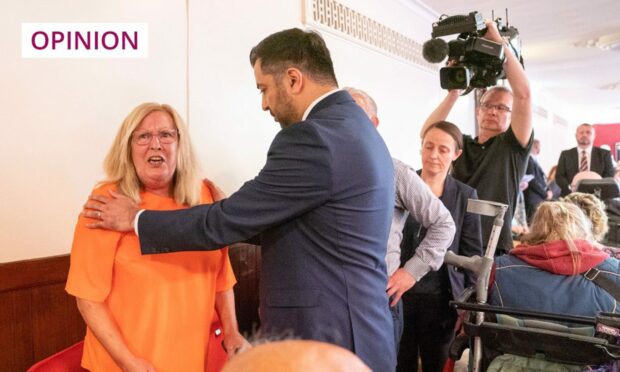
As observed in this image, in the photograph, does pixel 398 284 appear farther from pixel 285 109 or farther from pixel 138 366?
pixel 138 366

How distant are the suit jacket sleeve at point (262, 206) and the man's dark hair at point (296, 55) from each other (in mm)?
210

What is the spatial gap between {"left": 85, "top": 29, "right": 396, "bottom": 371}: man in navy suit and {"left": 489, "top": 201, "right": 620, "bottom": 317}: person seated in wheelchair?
756 millimetres

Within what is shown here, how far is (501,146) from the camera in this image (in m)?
2.45

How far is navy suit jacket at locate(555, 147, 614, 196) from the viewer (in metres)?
5.45

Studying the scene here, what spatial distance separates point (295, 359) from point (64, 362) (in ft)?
4.07

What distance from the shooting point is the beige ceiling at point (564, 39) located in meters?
4.52

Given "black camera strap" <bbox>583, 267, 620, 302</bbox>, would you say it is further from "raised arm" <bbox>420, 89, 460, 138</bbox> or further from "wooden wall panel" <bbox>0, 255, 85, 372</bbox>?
"wooden wall panel" <bbox>0, 255, 85, 372</bbox>

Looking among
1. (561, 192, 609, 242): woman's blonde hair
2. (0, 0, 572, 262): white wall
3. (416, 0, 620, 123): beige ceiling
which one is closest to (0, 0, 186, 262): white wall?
(0, 0, 572, 262): white wall

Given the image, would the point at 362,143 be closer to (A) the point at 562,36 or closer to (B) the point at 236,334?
(B) the point at 236,334

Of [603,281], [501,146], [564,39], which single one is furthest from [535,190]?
[564,39]

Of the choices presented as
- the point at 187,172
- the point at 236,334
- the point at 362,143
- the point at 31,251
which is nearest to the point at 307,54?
the point at 362,143

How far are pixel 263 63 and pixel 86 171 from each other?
88 centimetres

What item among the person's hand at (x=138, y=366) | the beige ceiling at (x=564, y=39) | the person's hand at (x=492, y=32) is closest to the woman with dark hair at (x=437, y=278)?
the person's hand at (x=492, y=32)

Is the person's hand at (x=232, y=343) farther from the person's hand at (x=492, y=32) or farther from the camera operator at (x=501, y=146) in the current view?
the person's hand at (x=492, y=32)
